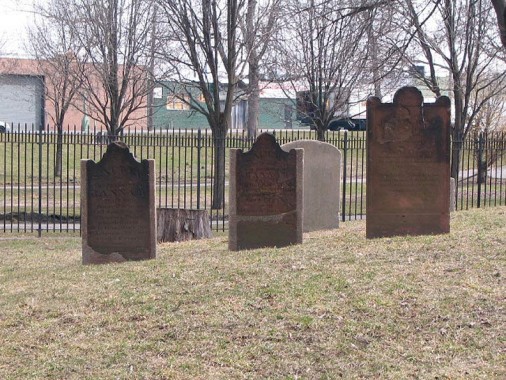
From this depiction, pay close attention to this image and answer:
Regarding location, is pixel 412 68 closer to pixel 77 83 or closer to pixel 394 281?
pixel 77 83

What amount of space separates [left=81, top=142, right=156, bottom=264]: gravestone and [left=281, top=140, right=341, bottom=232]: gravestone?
4478mm

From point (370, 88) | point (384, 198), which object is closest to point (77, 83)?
point (370, 88)

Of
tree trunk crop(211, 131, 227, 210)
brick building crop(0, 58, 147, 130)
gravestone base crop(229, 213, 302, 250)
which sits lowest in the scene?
gravestone base crop(229, 213, 302, 250)

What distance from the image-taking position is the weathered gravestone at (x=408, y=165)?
422 inches

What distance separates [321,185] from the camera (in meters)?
14.6

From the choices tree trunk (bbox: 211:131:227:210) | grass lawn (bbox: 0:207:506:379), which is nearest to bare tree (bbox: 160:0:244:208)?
tree trunk (bbox: 211:131:227:210)

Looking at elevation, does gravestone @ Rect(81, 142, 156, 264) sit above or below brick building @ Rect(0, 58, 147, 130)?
below

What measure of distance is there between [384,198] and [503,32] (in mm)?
3369

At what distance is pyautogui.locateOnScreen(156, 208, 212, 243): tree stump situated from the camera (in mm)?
13898

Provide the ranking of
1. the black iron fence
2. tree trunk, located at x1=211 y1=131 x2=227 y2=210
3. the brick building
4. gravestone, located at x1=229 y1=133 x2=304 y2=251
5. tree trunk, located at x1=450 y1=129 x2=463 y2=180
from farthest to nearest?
the brick building
tree trunk, located at x1=450 y1=129 x2=463 y2=180
tree trunk, located at x1=211 y1=131 x2=227 y2=210
the black iron fence
gravestone, located at x1=229 y1=133 x2=304 y2=251

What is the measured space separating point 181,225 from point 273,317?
7328mm

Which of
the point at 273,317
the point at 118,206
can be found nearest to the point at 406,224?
the point at 118,206

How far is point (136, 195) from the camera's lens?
34.8 feet

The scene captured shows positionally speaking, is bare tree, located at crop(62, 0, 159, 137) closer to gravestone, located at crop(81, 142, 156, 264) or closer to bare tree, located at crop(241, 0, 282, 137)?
bare tree, located at crop(241, 0, 282, 137)
